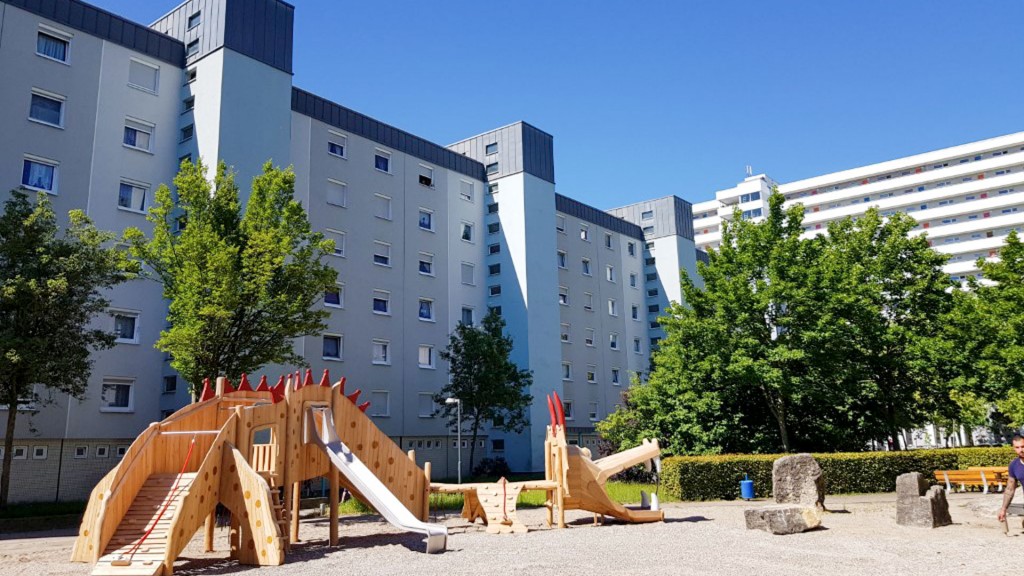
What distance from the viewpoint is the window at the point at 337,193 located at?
112 ft

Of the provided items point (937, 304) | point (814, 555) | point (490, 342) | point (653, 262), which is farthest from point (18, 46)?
point (653, 262)

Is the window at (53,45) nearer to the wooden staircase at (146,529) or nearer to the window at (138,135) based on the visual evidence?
the window at (138,135)

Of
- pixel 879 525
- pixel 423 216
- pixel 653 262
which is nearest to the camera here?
pixel 879 525

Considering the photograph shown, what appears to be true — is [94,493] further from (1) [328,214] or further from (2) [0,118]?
(1) [328,214]

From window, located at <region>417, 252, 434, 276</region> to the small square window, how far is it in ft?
55.1

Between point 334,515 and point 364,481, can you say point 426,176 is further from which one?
point 364,481

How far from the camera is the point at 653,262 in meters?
57.8

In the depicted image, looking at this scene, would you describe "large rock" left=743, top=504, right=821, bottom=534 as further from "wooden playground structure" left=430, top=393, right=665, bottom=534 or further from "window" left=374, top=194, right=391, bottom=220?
"window" left=374, top=194, right=391, bottom=220

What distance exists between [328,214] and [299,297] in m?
12.4

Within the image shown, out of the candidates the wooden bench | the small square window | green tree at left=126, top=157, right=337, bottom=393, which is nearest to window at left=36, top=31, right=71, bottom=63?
the small square window

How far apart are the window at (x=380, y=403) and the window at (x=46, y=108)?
1649 cm

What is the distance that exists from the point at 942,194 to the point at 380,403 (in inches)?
3171

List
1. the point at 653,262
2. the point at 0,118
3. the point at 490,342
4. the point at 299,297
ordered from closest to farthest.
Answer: the point at 299,297, the point at 0,118, the point at 490,342, the point at 653,262

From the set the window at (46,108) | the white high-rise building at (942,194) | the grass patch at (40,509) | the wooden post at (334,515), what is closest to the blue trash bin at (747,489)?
the wooden post at (334,515)
